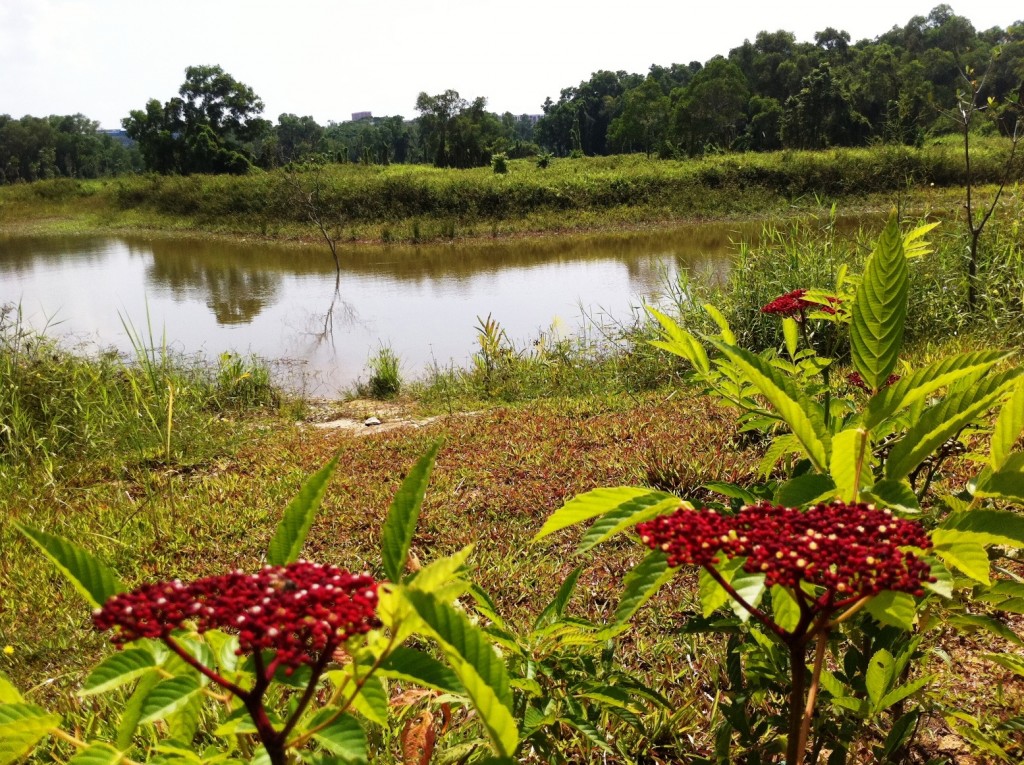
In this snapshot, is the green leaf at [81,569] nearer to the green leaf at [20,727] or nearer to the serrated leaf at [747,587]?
the green leaf at [20,727]

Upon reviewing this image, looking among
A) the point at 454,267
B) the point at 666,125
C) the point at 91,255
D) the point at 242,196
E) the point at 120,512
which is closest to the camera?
the point at 120,512

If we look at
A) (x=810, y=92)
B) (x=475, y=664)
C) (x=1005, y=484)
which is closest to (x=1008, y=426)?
(x=1005, y=484)

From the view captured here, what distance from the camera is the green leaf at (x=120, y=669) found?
58cm

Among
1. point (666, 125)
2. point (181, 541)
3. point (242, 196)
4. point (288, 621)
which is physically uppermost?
point (666, 125)

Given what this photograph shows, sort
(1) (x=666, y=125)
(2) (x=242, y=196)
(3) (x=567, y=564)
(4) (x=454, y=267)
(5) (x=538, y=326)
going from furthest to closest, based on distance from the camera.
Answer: (1) (x=666, y=125) < (2) (x=242, y=196) < (4) (x=454, y=267) < (5) (x=538, y=326) < (3) (x=567, y=564)

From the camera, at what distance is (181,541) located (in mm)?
3129

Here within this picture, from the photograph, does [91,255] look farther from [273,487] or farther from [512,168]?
[273,487]

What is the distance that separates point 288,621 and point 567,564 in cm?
227

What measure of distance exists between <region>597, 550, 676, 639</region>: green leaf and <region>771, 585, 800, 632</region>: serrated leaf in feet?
0.37

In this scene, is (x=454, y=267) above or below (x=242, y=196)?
below

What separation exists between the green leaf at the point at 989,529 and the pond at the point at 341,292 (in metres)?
6.21

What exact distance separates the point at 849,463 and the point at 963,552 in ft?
0.40

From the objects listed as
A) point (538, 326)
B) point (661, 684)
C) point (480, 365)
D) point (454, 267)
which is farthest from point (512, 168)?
point (661, 684)

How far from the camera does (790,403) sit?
70cm
